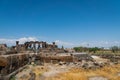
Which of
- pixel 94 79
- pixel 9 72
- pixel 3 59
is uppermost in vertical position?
A: pixel 3 59

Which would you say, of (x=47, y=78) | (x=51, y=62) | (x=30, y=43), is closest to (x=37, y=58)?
(x=51, y=62)

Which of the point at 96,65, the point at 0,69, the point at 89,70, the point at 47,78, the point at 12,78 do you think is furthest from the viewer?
the point at 96,65

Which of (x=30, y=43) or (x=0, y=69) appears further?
(x=30, y=43)

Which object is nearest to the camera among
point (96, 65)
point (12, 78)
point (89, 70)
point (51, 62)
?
point (12, 78)

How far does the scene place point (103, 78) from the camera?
1108cm

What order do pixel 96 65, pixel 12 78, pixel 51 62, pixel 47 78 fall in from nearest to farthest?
pixel 12 78 → pixel 47 78 → pixel 96 65 → pixel 51 62

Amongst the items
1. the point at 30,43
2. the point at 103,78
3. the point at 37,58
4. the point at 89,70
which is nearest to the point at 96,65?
the point at 89,70

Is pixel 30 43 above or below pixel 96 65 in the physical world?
above

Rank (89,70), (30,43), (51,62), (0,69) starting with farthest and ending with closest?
(30,43) → (51,62) → (89,70) → (0,69)

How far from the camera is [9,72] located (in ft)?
32.0

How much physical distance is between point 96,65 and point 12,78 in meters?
8.11

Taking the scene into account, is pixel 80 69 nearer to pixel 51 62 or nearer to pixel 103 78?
pixel 103 78

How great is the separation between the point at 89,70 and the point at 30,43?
27.5 meters

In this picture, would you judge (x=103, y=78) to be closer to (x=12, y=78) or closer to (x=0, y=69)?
(x=12, y=78)
